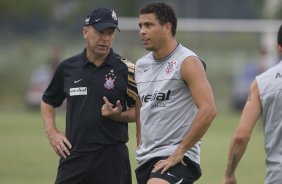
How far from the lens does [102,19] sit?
8.71 m

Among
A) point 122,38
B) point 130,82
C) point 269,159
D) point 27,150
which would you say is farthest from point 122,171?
point 122,38

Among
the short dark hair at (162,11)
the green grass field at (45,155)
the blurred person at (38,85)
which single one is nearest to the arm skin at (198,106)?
the short dark hair at (162,11)

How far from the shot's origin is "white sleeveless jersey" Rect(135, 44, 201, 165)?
26.3 feet

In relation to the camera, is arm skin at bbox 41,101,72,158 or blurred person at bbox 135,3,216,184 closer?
blurred person at bbox 135,3,216,184

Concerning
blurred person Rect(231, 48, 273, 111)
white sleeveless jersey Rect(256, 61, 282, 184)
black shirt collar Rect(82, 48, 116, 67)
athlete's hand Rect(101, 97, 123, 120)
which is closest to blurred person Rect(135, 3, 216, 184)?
athlete's hand Rect(101, 97, 123, 120)

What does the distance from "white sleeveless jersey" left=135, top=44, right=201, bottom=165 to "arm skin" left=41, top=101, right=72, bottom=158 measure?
0.83 m

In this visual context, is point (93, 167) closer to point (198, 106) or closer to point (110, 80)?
point (110, 80)

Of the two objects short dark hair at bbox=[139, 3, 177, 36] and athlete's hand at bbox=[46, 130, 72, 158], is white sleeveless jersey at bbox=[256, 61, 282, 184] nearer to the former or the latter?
short dark hair at bbox=[139, 3, 177, 36]

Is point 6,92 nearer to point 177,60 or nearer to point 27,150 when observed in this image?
point 27,150

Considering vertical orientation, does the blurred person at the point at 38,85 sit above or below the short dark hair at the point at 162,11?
below

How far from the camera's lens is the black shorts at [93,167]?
862cm

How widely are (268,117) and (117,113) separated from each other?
1817 mm

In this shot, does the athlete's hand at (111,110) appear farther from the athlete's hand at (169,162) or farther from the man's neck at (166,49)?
the athlete's hand at (169,162)

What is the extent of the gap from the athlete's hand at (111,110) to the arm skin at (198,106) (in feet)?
2.52
